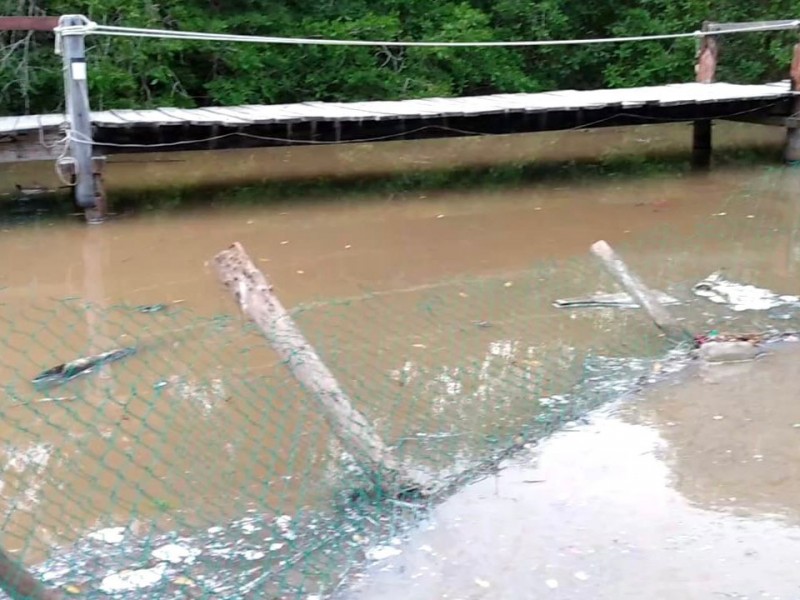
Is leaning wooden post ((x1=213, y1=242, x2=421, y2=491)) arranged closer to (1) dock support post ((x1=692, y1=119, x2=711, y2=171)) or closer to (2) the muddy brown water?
(2) the muddy brown water

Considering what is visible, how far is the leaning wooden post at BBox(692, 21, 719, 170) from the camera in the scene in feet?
33.7

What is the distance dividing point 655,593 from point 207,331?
3.01 m

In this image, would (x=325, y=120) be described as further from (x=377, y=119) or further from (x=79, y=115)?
(x=79, y=115)

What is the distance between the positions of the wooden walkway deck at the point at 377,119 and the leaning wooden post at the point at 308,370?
4.59 m

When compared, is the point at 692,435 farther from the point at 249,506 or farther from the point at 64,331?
the point at 64,331

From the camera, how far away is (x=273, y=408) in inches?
166

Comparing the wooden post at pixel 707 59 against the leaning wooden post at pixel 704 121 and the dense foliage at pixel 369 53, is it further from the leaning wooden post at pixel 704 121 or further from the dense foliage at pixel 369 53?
the dense foliage at pixel 369 53

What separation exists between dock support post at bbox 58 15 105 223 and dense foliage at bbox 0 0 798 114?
3.54 m

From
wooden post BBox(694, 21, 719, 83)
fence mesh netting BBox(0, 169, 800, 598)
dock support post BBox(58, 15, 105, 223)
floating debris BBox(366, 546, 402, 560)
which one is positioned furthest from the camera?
wooden post BBox(694, 21, 719, 83)

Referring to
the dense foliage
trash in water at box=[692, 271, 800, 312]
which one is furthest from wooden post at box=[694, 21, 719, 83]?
trash in water at box=[692, 271, 800, 312]

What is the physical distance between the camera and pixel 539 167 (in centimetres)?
1010

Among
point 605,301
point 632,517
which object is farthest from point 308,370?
point 605,301

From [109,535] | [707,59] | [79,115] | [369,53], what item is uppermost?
[369,53]

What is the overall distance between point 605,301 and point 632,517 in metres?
2.53
